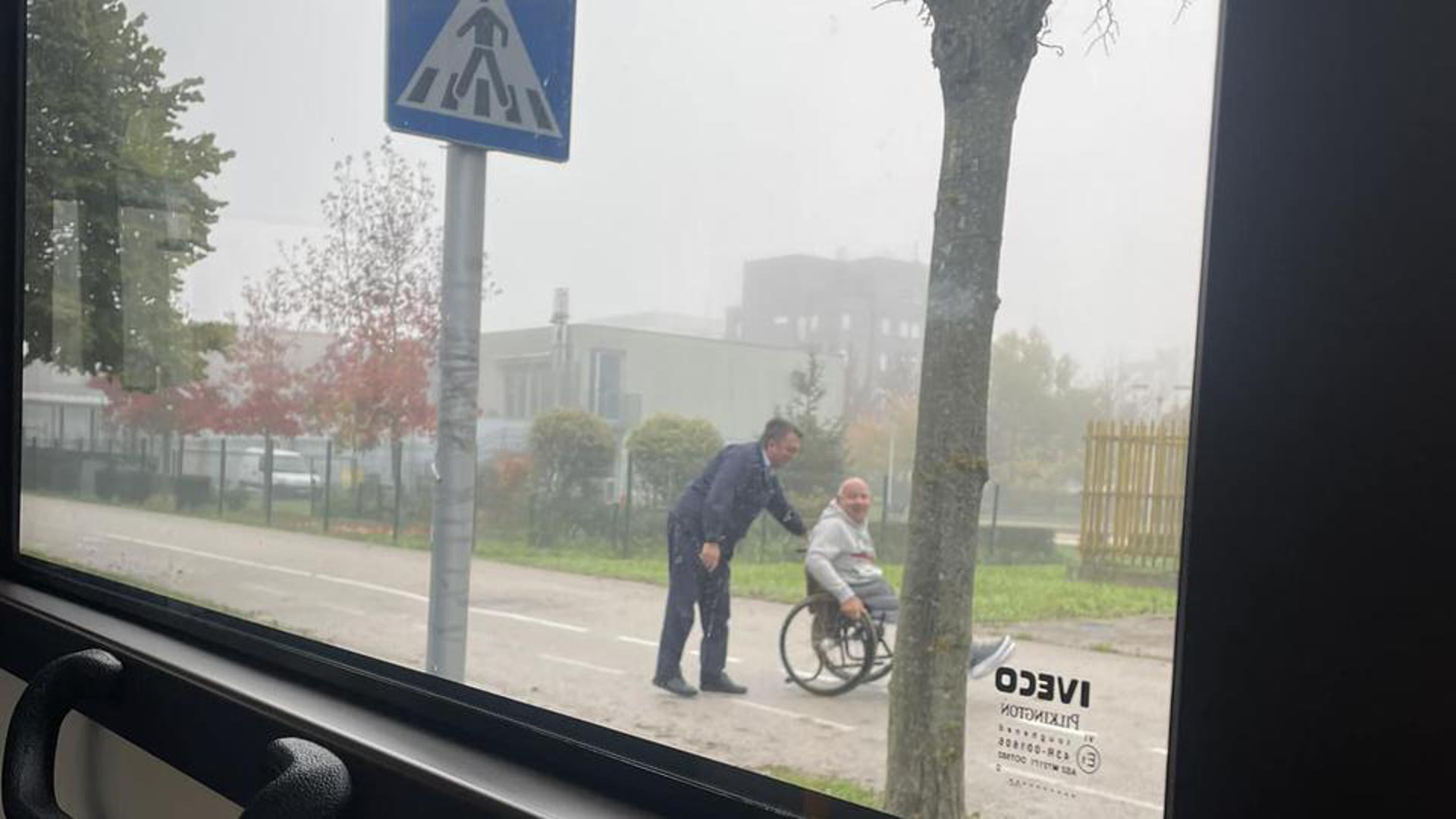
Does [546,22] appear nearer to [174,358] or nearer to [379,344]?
[379,344]

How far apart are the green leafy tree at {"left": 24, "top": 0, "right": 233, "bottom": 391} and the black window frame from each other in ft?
6.03

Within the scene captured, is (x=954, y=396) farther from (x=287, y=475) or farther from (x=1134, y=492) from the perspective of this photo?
(x=287, y=475)

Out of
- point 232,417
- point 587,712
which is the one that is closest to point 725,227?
point 587,712

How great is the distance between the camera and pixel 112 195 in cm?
212

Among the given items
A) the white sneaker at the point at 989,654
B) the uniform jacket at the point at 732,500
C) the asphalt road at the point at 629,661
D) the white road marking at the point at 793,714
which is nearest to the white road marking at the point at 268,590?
the asphalt road at the point at 629,661

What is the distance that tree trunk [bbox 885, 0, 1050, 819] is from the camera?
36.7 inches

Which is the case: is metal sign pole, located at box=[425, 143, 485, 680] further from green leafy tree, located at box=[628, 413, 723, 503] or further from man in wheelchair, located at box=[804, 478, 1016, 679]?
man in wheelchair, located at box=[804, 478, 1016, 679]

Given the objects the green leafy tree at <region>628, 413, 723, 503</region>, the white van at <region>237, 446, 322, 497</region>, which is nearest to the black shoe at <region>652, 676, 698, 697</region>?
the green leafy tree at <region>628, 413, 723, 503</region>

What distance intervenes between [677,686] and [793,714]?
0.15 meters

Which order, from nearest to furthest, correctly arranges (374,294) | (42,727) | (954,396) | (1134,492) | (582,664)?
(1134,492)
(954,396)
(42,727)
(582,664)
(374,294)

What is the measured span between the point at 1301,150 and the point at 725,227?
85 centimetres

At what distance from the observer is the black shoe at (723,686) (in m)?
1.31

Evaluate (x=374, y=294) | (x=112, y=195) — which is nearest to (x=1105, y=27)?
(x=374, y=294)

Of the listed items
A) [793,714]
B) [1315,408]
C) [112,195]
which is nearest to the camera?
[1315,408]
